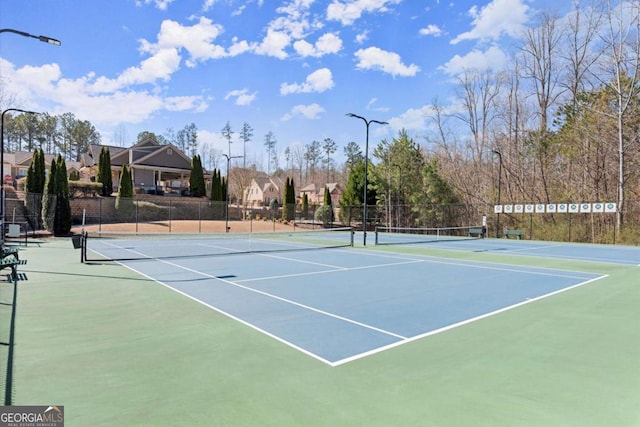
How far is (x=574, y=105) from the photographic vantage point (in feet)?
101

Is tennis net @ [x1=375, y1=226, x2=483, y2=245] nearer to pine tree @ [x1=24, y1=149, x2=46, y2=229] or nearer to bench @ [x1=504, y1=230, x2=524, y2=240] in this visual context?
bench @ [x1=504, y1=230, x2=524, y2=240]

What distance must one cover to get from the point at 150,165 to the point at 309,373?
4565cm

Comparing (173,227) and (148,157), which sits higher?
(148,157)

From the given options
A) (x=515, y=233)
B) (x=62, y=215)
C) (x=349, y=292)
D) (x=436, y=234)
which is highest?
(x=62, y=215)

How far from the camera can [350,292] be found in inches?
322

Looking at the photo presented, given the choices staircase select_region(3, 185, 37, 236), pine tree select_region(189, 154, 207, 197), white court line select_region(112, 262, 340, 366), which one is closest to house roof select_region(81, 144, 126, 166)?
pine tree select_region(189, 154, 207, 197)

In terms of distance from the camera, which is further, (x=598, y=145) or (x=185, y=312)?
(x=598, y=145)

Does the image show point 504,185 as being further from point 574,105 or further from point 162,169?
point 162,169

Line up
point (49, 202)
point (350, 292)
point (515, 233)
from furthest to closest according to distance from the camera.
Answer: point (515, 233) < point (49, 202) < point (350, 292)

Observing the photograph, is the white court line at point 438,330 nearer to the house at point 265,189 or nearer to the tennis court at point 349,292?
the tennis court at point 349,292

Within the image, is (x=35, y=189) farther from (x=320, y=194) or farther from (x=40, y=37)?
(x=320, y=194)

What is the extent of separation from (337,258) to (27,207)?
25.5 metres

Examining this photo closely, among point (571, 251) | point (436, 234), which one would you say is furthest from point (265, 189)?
point (571, 251)

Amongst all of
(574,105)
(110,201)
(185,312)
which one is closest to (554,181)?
(574,105)
